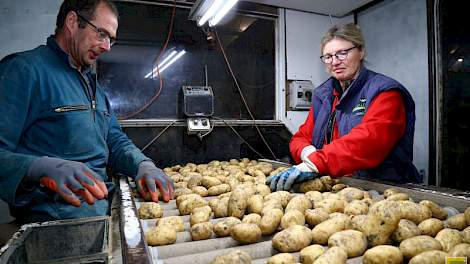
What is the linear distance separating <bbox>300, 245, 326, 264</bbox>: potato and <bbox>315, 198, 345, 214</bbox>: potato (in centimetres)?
30

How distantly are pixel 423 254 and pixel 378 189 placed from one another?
2.34ft

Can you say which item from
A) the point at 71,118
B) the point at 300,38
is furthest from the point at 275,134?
the point at 71,118

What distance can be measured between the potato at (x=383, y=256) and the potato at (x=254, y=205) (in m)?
0.42

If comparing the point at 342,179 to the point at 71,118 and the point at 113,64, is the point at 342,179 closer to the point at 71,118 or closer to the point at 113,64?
the point at 71,118

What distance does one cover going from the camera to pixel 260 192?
4.42 ft

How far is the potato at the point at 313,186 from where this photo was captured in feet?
4.59

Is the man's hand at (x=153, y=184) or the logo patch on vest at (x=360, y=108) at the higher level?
the logo patch on vest at (x=360, y=108)

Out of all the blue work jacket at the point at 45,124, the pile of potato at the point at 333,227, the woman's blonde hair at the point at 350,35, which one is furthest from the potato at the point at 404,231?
the woman's blonde hair at the point at 350,35

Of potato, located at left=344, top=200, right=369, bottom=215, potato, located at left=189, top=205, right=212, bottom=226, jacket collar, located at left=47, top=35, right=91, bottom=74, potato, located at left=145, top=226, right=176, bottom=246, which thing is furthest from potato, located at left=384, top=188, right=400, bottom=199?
jacket collar, located at left=47, top=35, right=91, bottom=74

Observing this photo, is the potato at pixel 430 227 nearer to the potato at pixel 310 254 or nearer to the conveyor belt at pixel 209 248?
the conveyor belt at pixel 209 248

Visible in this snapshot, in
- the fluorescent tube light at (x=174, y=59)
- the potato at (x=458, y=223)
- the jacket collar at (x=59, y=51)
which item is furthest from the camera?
the fluorescent tube light at (x=174, y=59)

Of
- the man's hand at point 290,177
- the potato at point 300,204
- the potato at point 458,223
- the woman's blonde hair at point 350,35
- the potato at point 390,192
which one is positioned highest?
the woman's blonde hair at point 350,35

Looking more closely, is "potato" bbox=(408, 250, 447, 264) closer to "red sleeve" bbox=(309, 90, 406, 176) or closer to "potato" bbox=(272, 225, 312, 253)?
"potato" bbox=(272, 225, 312, 253)

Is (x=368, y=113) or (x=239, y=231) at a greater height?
(x=368, y=113)
